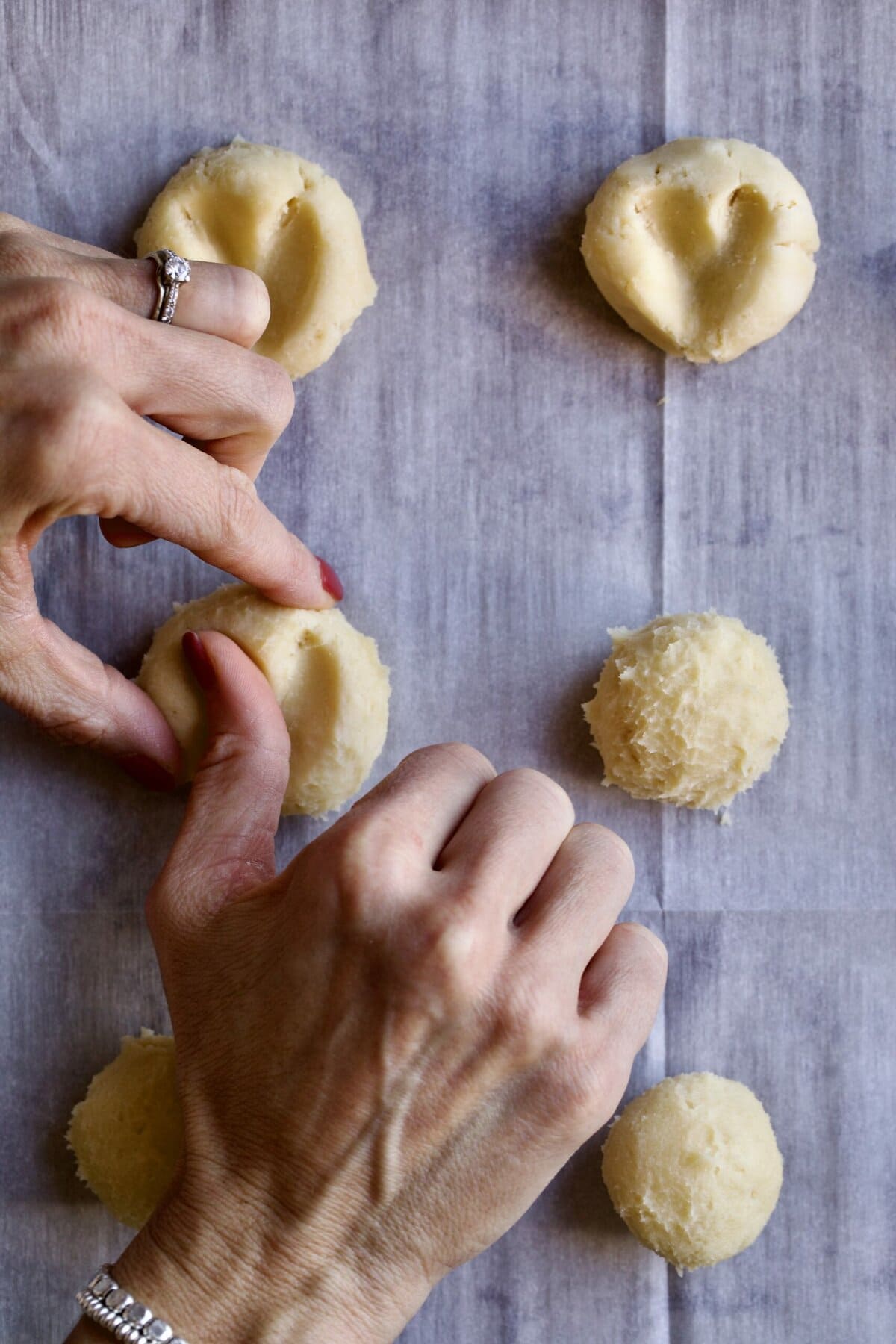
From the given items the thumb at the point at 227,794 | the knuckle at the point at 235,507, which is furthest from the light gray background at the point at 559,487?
the knuckle at the point at 235,507

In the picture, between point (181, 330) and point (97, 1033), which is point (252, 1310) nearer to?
point (97, 1033)

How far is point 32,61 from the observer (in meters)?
1.27

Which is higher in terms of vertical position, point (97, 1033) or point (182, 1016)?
point (182, 1016)

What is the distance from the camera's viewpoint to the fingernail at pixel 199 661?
3.87 ft

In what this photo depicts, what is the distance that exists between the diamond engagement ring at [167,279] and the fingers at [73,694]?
9.7 inches

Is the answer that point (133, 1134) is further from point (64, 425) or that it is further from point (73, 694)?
point (64, 425)

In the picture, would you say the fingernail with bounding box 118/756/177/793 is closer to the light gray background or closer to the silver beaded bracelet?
the light gray background

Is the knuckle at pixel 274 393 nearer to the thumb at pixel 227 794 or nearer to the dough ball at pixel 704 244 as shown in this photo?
the thumb at pixel 227 794

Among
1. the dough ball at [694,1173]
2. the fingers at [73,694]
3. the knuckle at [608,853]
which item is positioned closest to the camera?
the knuckle at [608,853]

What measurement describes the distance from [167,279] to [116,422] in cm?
16

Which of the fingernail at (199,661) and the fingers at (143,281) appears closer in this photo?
the fingers at (143,281)

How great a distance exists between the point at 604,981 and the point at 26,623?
60cm

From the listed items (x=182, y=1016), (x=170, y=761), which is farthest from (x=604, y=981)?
(x=170, y=761)

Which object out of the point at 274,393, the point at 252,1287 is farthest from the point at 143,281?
the point at 252,1287
